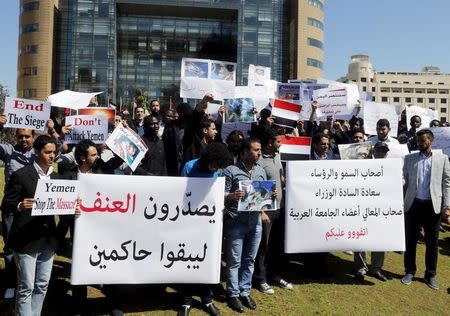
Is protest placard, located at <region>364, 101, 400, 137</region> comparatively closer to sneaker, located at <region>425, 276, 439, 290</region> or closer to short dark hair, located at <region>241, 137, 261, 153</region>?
sneaker, located at <region>425, 276, 439, 290</region>

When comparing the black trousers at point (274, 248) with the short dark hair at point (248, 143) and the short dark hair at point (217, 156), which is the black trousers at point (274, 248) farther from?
the short dark hair at point (217, 156)

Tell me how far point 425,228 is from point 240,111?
11.1 feet

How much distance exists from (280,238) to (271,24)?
2441 inches

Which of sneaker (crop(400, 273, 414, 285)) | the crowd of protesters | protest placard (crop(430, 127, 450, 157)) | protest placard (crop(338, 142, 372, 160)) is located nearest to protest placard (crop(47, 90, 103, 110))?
the crowd of protesters

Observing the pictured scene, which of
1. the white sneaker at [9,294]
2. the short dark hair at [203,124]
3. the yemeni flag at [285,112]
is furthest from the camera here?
the yemeni flag at [285,112]

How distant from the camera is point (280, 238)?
6.74 m

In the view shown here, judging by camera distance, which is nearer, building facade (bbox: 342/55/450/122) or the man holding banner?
the man holding banner

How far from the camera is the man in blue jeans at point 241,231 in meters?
5.53

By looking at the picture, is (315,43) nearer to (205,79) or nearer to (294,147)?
(205,79)

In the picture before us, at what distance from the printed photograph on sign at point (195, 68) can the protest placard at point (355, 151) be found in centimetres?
297

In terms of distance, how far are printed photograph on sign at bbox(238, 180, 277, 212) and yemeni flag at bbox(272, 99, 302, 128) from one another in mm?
3164

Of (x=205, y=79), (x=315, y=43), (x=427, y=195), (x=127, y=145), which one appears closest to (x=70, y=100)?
(x=205, y=79)

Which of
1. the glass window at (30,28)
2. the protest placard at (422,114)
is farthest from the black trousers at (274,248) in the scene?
the glass window at (30,28)

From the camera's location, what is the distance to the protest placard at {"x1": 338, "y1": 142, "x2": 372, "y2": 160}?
710 cm
